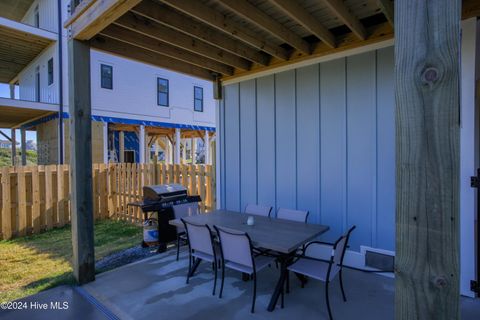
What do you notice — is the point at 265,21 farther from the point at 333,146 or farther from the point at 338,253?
the point at 338,253

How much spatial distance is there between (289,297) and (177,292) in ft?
3.99

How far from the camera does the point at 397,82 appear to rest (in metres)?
1.02

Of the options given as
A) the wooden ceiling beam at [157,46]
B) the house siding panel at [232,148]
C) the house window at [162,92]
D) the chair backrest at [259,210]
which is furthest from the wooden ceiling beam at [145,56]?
the house window at [162,92]

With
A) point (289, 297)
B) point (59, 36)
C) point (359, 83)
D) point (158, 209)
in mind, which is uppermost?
point (59, 36)

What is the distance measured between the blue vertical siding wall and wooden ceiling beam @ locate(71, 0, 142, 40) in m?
2.45

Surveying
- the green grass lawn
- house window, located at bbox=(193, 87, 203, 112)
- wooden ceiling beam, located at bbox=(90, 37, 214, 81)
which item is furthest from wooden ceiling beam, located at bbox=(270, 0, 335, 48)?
house window, located at bbox=(193, 87, 203, 112)

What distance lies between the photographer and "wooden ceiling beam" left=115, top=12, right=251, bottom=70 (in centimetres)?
303

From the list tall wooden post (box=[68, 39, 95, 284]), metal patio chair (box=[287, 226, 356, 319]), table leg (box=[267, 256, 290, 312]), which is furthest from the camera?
tall wooden post (box=[68, 39, 95, 284])

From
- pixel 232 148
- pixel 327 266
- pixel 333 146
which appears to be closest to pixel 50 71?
pixel 232 148

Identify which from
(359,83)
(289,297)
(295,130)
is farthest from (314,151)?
(289,297)

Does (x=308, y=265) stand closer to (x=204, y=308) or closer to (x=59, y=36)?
(x=204, y=308)

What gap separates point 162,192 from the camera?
4.30 metres

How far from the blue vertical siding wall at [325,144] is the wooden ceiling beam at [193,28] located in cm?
63

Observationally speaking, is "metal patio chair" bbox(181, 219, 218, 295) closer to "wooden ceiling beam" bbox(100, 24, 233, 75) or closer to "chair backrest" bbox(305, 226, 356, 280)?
"chair backrest" bbox(305, 226, 356, 280)
